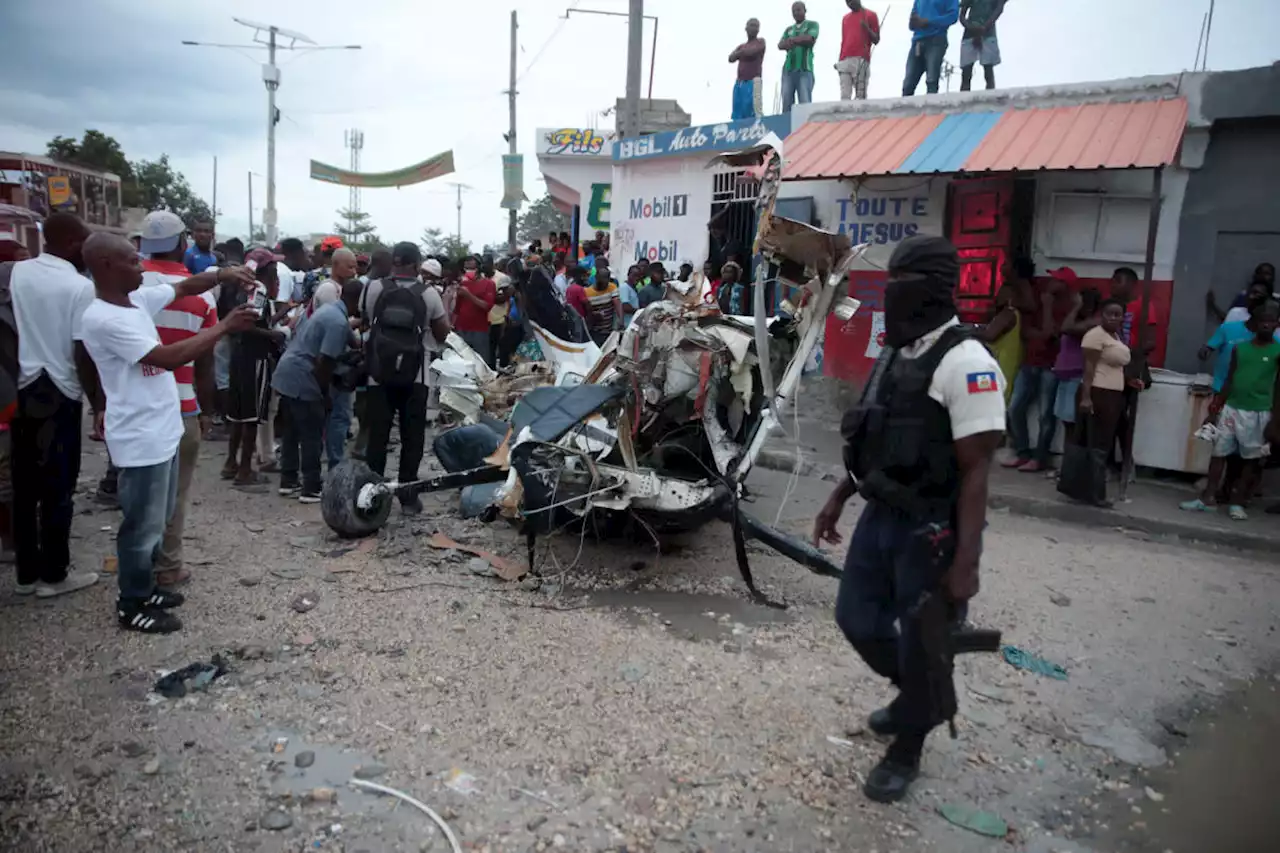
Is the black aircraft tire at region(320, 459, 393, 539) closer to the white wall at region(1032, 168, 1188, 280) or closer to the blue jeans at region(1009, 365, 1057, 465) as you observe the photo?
the blue jeans at region(1009, 365, 1057, 465)

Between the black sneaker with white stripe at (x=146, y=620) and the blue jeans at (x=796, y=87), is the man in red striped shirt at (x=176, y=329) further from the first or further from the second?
the blue jeans at (x=796, y=87)

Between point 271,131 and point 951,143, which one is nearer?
point 951,143

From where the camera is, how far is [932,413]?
286 centimetres

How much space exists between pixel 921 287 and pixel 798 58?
10.9 metres

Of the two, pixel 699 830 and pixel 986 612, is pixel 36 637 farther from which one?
pixel 986 612

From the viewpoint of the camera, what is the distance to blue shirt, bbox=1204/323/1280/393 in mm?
7047

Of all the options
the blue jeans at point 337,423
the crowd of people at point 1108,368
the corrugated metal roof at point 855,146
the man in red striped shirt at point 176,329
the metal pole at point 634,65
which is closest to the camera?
the man in red striped shirt at point 176,329

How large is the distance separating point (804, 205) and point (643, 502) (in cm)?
701

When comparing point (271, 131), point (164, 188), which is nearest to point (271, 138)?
point (271, 131)

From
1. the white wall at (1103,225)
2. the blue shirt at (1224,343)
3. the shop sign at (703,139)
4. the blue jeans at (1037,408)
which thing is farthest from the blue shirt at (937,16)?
the blue shirt at (1224,343)

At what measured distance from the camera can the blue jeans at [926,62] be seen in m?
10.7

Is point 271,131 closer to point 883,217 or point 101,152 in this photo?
point 101,152

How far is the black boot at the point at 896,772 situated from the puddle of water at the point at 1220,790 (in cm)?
68

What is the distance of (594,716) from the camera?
11.7ft
